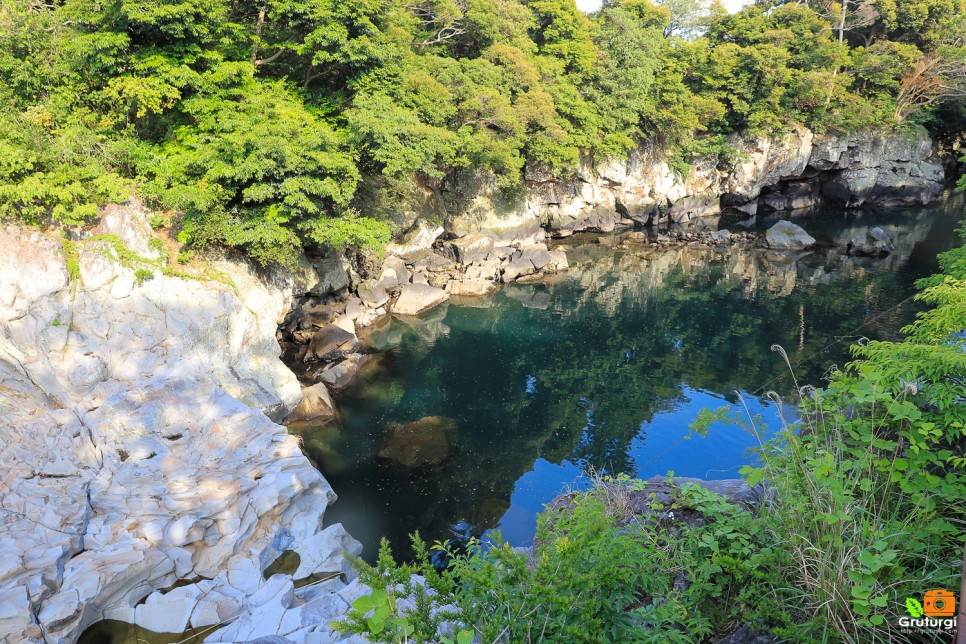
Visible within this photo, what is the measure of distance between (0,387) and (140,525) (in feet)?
14.1

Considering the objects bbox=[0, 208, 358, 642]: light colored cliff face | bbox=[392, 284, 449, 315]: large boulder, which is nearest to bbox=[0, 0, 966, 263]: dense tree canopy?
bbox=[0, 208, 358, 642]: light colored cliff face

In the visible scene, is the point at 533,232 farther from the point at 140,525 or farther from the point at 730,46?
the point at 140,525

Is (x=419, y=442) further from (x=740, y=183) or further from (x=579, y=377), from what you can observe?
(x=740, y=183)

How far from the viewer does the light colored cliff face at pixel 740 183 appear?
3359cm

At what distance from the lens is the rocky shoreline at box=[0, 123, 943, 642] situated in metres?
7.88

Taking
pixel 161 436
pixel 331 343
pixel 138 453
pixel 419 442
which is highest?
pixel 331 343

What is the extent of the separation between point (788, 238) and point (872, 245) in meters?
3.99

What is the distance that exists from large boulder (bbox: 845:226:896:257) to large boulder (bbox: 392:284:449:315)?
22775 mm

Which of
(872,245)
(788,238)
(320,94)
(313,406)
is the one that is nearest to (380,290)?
(320,94)

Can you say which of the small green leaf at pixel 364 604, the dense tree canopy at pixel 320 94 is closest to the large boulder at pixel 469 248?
the dense tree canopy at pixel 320 94

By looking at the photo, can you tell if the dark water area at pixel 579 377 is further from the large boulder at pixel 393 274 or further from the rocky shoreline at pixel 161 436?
the large boulder at pixel 393 274

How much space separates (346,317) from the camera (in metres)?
20.2

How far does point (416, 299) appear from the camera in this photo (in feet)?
75.4

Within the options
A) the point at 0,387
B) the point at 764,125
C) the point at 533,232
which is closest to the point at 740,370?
the point at 533,232
